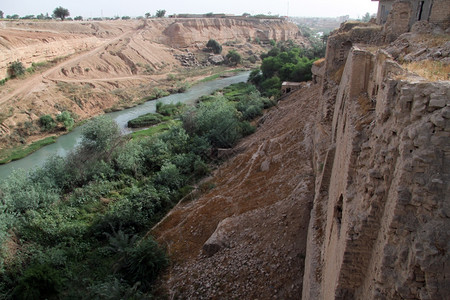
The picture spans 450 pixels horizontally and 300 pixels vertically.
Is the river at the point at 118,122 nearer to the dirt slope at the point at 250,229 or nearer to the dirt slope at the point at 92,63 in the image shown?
the dirt slope at the point at 92,63

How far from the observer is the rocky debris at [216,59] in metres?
48.1

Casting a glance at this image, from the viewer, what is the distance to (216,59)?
48469 millimetres

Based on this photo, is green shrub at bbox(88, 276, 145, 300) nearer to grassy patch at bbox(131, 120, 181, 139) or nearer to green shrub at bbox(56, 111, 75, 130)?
grassy patch at bbox(131, 120, 181, 139)

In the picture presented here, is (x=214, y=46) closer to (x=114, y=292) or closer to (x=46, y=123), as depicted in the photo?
(x=46, y=123)

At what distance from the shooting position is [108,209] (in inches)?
481

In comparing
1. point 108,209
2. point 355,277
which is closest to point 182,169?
point 108,209

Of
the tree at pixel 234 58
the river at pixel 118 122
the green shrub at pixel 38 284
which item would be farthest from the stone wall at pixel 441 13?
the tree at pixel 234 58

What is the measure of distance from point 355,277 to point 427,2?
8.30 metres

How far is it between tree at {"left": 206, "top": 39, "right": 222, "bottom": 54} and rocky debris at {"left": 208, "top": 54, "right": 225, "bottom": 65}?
6.49ft

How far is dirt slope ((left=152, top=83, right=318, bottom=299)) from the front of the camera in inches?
271

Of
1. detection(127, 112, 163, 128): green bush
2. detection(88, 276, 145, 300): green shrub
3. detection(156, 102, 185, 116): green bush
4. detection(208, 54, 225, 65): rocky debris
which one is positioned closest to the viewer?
detection(88, 276, 145, 300): green shrub

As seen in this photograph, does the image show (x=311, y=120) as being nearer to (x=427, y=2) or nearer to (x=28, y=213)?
(x=427, y=2)

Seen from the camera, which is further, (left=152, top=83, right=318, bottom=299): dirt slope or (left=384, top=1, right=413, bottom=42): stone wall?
(left=384, top=1, right=413, bottom=42): stone wall

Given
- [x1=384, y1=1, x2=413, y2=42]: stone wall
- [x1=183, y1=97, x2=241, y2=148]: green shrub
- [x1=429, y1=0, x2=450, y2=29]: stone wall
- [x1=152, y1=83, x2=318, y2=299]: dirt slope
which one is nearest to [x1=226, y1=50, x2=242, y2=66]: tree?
[x1=183, y1=97, x2=241, y2=148]: green shrub
